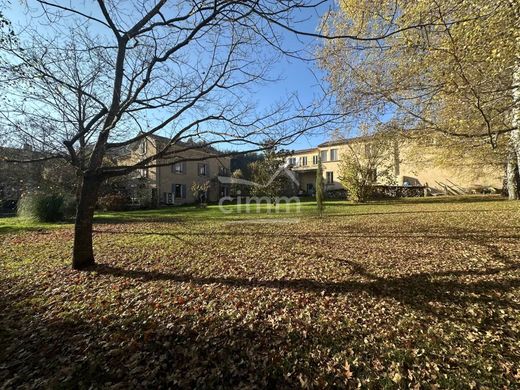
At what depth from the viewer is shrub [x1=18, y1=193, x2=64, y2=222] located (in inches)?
504

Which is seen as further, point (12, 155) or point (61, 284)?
Result: point (12, 155)

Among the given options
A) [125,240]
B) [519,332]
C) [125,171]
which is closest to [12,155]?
[125,240]

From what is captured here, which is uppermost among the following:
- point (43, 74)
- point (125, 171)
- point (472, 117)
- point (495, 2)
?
point (495, 2)

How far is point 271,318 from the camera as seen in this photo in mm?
3318

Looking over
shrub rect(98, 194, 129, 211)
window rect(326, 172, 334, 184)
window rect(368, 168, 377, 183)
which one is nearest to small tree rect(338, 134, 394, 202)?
window rect(368, 168, 377, 183)

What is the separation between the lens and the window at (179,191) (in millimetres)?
26016

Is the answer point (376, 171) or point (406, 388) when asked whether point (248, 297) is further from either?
point (376, 171)

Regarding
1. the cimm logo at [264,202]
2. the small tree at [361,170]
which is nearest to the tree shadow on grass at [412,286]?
the cimm logo at [264,202]

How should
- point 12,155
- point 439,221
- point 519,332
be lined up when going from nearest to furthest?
point 519,332 < point 439,221 < point 12,155

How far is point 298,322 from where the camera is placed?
3197 mm

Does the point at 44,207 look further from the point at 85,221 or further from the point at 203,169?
the point at 203,169

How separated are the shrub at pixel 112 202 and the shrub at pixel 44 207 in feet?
22.0

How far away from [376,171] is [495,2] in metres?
16.9

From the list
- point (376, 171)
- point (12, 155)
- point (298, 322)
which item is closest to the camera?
point (298, 322)
